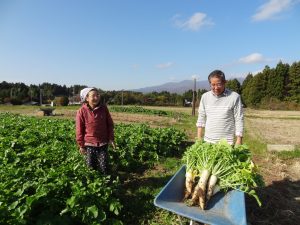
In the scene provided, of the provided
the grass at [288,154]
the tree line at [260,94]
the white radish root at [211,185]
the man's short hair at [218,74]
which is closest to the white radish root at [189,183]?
the white radish root at [211,185]

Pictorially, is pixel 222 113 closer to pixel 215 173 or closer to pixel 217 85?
pixel 217 85

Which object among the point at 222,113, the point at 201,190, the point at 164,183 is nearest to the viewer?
the point at 201,190

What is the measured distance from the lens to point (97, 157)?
19.0 feet

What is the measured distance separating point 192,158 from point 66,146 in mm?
3725

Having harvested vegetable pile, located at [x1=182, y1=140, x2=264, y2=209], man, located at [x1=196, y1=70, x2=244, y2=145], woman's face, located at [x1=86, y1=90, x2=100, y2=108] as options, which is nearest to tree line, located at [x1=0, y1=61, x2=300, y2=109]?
woman's face, located at [x1=86, y1=90, x2=100, y2=108]

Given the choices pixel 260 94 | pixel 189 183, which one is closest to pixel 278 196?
pixel 189 183

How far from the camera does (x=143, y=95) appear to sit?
2163 inches

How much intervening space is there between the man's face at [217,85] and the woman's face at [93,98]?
6.18 feet

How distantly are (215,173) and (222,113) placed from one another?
3.43ft

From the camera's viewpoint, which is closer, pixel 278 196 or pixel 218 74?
pixel 218 74

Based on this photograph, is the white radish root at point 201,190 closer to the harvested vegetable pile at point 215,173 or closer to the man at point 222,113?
the harvested vegetable pile at point 215,173

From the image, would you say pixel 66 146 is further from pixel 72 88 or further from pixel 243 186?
pixel 72 88

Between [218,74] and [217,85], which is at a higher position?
[218,74]

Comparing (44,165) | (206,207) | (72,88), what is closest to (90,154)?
(44,165)
